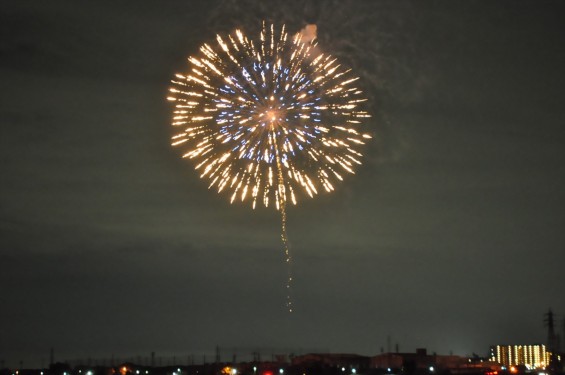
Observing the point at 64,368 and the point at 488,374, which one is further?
the point at 64,368

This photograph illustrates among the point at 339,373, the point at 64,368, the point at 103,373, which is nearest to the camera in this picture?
the point at 339,373

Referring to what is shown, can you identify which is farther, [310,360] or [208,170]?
[310,360]

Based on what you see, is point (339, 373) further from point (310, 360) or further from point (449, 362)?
point (449, 362)

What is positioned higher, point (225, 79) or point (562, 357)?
point (225, 79)

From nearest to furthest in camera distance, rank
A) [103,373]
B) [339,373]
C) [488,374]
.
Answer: [488,374]
[339,373]
[103,373]

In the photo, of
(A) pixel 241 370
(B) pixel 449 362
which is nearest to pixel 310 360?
(A) pixel 241 370

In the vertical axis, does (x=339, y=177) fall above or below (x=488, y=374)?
above

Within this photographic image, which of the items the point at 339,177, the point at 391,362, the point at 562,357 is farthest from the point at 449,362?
the point at 339,177

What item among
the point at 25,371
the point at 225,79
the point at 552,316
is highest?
the point at 225,79

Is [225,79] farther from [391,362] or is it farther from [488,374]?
[391,362]
